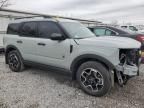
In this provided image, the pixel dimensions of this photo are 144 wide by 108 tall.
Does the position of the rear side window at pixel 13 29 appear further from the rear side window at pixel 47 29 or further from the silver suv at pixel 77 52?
the rear side window at pixel 47 29

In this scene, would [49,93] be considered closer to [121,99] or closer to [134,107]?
[121,99]

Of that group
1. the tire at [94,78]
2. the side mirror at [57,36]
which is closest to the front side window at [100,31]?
the side mirror at [57,36]

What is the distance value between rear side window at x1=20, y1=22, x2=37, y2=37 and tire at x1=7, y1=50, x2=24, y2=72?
0.74 m

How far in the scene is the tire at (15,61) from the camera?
5982 mm

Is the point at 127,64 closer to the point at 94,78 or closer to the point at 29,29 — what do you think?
the point at 94,78

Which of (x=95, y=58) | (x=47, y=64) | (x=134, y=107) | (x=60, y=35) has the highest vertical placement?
(x=60, y=35)

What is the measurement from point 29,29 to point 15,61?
1.28 metres

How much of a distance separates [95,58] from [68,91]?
112 centimetres

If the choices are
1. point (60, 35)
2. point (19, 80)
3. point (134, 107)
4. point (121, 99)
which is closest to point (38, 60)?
point (19, 80)

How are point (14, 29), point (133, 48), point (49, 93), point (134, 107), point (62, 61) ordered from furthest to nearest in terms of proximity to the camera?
point (14, 29) → point (62, 61) → point (49, 93) → point (133, 48) → point (134, 107)

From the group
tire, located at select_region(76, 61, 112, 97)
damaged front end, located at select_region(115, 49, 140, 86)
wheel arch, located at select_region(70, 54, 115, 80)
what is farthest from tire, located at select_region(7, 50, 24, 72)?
damaged front end, located at select_region(115, 49, 140, 86)

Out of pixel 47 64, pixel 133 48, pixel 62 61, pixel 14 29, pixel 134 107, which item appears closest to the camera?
pixel 134 107

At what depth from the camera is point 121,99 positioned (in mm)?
4008

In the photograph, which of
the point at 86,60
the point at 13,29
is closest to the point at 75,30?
the point at 86,60
